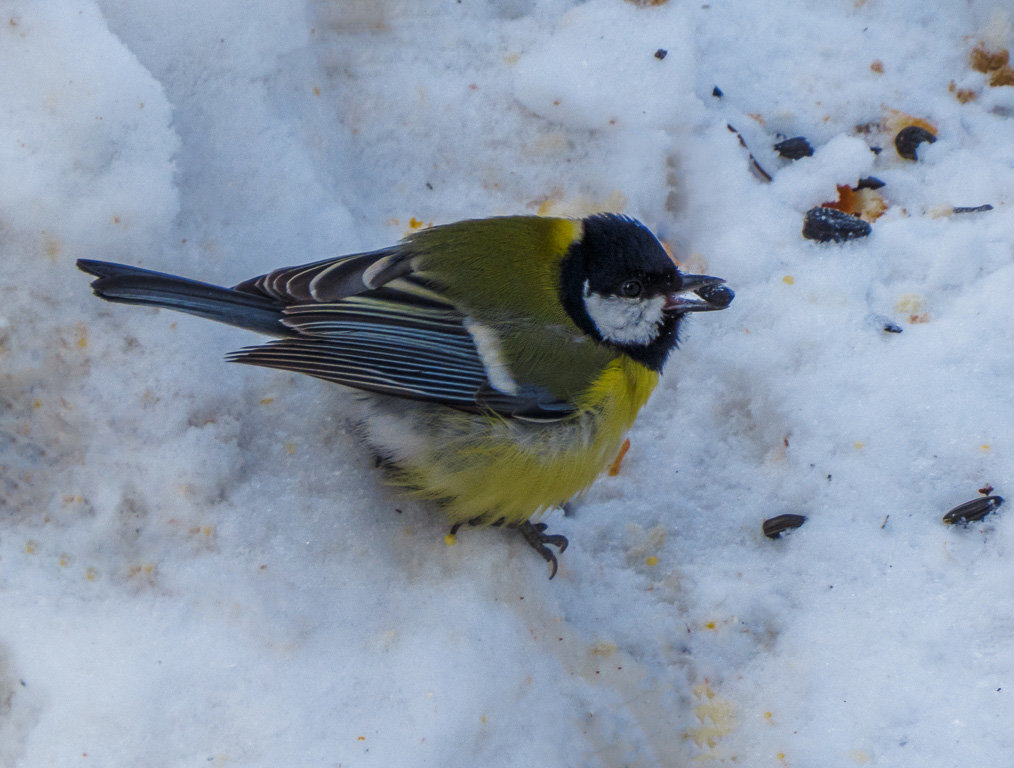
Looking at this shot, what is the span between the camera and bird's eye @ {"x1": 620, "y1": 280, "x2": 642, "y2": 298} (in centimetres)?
191

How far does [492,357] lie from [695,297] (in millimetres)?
445

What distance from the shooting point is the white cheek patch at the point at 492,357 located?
5.96 ft

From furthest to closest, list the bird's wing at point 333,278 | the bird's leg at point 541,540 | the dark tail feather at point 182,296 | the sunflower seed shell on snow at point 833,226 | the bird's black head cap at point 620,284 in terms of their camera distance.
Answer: the sunflower seed shell on snow at point 833,226, the bird's leg at point 541,540, the bird's black head cap at point 620,284, the bird's wing at point 333,278, the dark tail feather at point 182,296

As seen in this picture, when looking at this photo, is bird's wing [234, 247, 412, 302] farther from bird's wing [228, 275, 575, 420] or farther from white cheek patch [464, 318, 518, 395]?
white cheek patch [464, 318, 518, 395]

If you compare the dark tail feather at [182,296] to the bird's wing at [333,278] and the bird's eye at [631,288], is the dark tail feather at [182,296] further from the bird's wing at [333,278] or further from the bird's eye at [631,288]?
the bird's eye at [631,288]

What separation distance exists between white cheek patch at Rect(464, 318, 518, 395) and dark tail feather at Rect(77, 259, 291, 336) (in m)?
0.36

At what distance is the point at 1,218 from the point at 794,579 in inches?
68.4

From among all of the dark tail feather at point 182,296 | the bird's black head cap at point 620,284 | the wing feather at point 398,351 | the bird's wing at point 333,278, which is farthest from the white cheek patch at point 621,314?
the dark tail feather at point 182,296

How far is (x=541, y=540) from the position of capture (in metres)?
2.01

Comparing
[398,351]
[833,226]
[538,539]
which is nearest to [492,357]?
[398,351]

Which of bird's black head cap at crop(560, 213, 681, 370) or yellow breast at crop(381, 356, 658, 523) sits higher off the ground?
bird's black head cap at crop(560, 213, 681, 370)

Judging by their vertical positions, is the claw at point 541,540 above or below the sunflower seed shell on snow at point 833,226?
below

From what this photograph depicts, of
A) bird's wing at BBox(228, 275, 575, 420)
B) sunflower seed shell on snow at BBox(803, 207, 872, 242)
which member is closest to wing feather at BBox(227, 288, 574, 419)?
bird's wing at BBox(228, 275, 575, 420)

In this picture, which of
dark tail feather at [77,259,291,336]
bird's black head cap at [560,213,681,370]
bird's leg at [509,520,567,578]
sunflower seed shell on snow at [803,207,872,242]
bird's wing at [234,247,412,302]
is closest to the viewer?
dark tail feather at [77,259,291,336]
